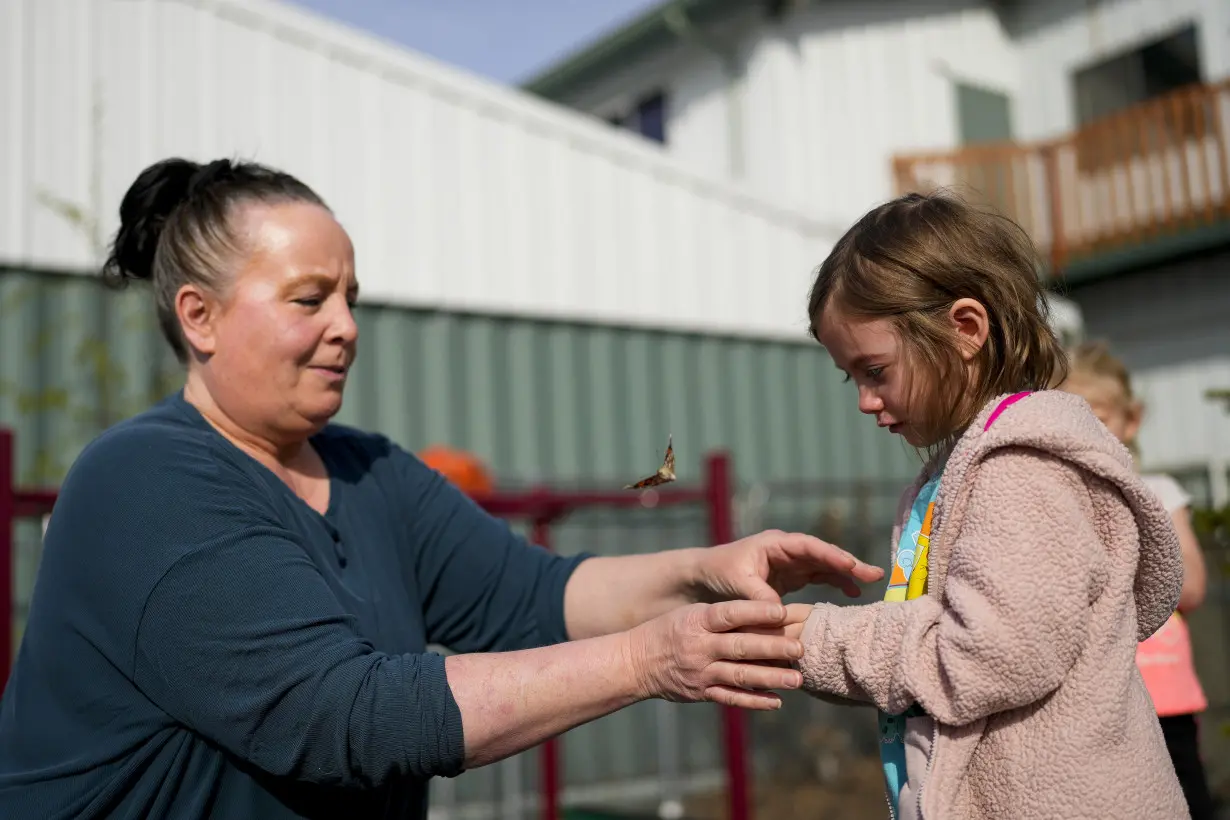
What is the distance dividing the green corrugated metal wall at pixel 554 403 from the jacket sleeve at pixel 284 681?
15.2ft

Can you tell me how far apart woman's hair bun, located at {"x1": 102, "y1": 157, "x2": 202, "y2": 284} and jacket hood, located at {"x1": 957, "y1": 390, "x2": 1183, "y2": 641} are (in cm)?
161

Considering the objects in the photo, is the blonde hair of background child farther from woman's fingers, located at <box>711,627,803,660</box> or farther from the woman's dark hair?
the woman's dark hair

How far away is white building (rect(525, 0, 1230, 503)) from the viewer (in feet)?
36.2

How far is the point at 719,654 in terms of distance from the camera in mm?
1816

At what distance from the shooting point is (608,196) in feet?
29.9

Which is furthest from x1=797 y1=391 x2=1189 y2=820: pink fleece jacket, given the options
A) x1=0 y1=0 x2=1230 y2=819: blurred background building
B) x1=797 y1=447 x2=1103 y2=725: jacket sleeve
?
x1=0 y1=0 x2=1230 y2=819: blurred background building

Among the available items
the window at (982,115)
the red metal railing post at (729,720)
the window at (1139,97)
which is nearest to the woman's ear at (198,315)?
the red metal railing post at (729,720)

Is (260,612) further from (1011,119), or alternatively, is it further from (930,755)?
(1011,119)

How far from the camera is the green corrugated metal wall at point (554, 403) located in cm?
675

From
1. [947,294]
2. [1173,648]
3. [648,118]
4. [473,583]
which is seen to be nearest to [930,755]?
[947,294]

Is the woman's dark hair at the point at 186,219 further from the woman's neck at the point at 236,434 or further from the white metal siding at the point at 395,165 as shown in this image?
the white metal siding at the point at 395,165

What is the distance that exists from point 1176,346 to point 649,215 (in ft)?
18.5

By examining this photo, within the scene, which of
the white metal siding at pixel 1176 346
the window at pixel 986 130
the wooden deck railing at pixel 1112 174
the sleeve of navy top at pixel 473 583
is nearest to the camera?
the sleeve of navy top at pixel 473 583

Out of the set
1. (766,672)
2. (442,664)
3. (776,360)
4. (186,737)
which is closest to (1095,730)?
(766,672)
